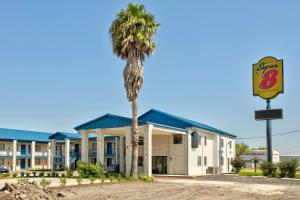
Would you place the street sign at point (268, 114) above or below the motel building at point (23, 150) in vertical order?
above

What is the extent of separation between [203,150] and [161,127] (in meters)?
12.8

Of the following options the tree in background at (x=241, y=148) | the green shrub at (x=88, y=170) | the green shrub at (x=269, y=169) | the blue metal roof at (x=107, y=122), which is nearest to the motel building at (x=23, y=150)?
the blue metal roof at (x=107, y=122)

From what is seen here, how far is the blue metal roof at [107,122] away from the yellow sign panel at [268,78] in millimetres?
22370

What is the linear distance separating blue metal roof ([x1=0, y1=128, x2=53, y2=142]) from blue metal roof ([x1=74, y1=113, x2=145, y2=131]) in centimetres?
2528

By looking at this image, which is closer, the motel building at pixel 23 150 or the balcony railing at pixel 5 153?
the balcony railing at pixel 5 153

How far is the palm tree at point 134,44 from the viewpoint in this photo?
3578 cm

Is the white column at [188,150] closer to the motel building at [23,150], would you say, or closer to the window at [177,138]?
the window at [177,138]

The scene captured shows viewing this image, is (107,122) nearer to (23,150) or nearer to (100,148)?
(100,148)

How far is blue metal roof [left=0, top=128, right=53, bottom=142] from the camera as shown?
65494 millimetres

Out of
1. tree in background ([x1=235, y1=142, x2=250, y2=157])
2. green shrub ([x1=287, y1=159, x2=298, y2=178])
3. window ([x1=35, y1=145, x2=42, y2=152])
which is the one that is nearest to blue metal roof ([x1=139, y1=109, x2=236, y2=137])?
green shrub ([x1=287, y1=159, x2=298, y2=178])

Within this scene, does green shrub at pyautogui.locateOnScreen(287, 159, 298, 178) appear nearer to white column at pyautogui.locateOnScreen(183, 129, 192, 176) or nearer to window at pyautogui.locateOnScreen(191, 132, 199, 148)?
window at pyautogui.locateOnScreen(191, 132, 199, 148)

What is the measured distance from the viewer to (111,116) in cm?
4231

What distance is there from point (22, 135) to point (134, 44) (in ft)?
138

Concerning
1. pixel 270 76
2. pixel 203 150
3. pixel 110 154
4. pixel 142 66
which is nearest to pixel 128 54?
pixel 142 66
